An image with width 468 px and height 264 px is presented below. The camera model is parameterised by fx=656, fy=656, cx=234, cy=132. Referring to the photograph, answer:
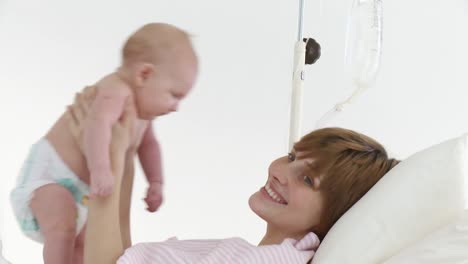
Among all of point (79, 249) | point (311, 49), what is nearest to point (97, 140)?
point (79, 249)

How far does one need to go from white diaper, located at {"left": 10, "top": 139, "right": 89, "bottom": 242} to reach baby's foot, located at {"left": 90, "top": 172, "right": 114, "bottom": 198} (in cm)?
6

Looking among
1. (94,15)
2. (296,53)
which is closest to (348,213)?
(296,53)

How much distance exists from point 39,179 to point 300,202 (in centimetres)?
46

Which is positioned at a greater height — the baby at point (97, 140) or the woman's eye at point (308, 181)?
the baby at point (97, 140)

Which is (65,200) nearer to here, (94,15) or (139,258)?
(139,258)

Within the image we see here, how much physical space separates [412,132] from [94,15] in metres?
1.20

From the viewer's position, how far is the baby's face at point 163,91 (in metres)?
0.94

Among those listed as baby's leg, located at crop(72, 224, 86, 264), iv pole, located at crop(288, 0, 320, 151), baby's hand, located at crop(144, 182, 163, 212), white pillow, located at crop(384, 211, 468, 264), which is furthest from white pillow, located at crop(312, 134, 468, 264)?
iv pole, located at crop(288, 0, 320, 151)

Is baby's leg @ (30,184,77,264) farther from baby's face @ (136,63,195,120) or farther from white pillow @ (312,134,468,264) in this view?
white pillow @ (312,134,468,264)

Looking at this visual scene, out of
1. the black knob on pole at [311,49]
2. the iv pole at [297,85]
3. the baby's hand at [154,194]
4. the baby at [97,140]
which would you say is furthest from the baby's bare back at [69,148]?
the black knob on pole at [311,49]

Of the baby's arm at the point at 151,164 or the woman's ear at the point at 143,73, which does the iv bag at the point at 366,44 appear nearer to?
the baby's arm at the point at 151,164

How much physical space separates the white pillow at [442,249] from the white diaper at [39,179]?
0.52m

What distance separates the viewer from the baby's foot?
935 mm

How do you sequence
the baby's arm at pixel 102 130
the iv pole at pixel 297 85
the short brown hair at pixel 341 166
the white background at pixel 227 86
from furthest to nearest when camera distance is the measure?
the iv pole at pixel 297 85, the white background at pixel 227 86, the short brown hair at pixel 341 166, the baby's arm at pixel 102 130
